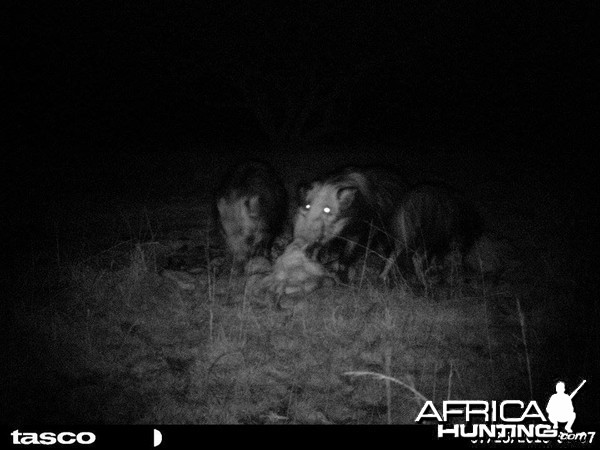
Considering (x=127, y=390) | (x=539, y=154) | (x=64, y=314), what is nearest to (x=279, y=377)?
(x=127, y=390)

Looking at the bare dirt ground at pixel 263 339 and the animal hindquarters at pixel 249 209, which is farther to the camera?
the animal hindquarters at pixel 249 209

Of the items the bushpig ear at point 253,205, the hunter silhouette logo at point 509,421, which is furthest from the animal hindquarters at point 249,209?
the hunter silhouette logo at point 509,421

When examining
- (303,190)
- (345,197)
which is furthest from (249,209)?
(345,197)

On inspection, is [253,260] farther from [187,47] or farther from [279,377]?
[187,47]

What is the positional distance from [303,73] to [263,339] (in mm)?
17316

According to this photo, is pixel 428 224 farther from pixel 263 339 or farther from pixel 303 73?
pixel 303 73

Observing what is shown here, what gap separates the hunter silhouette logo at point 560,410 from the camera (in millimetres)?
3554

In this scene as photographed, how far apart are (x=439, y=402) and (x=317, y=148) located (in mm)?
16496

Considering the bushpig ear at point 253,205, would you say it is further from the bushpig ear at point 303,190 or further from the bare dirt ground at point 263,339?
the bare dirt ground at point 263,339

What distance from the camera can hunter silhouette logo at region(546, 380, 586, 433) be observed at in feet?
11.7

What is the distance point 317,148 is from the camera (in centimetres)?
2009

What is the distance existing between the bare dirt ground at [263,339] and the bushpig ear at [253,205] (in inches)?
28.4

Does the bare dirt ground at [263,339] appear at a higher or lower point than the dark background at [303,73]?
lower

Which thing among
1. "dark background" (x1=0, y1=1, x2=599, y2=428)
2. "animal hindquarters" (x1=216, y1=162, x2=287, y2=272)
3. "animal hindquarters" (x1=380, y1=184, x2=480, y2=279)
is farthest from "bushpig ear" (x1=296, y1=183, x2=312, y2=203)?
"dark background" (x1=0, y1=1, x2=599, y2=428)
